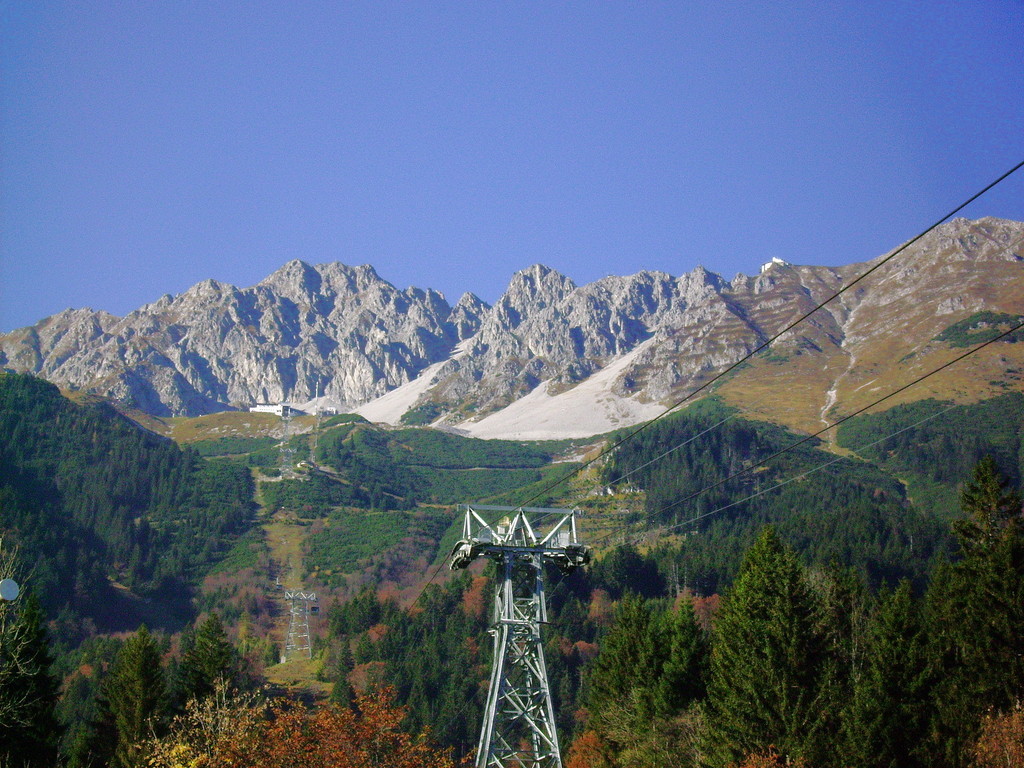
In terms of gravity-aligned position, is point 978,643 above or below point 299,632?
above

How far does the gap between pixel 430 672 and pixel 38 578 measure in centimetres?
8988

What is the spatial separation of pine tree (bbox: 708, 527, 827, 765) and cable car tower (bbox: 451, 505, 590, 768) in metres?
8.05

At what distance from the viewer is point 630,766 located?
51.7m

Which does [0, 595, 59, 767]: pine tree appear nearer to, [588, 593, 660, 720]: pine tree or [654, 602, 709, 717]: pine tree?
[588, 593, 660, 720]: pine tree

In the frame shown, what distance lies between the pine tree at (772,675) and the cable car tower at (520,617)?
8.05 meters

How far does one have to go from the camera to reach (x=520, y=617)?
44281mm

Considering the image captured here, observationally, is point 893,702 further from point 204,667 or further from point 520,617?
point 204,667

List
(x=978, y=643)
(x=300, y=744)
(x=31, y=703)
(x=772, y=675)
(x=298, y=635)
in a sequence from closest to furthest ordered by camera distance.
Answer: (x=300, y=744)
(x=772, y=675)
(x=978, y=643)
(x=31, y=703)
(x=298, y=635)

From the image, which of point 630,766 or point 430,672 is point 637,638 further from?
point 430,672

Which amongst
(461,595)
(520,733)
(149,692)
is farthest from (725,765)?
(461,595)

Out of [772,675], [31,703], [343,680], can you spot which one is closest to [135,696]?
[31,703]

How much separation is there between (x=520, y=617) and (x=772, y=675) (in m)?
11.2

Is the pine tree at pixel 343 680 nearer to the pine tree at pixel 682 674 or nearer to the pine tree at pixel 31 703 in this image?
the pine tree at pixel 31 703

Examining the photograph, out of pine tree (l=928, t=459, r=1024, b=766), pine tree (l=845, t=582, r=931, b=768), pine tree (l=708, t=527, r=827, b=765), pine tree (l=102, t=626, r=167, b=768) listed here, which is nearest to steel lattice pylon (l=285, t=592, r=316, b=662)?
pine tree (l=102, t=626, r=167, b=768)
